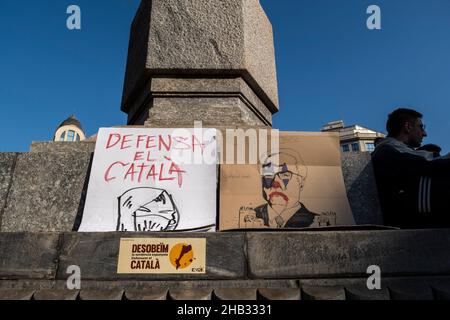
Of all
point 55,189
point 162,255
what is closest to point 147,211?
point 162,255

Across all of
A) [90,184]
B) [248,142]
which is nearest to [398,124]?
[248,142]

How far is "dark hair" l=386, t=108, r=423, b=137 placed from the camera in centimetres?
249

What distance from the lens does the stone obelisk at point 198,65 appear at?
2.69 meters

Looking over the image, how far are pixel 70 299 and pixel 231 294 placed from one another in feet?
2.14

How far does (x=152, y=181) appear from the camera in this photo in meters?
2.00

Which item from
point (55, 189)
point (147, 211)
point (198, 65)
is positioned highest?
point (198, 65)

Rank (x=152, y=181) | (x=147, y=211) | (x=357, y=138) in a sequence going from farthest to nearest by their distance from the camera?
(x=357, y=138), (x=152, y=181), (x=147, y=211)

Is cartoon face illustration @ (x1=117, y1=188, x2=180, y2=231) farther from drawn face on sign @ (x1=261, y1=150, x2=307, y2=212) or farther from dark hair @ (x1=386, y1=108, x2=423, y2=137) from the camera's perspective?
dark hair @ (x1=386, y1=108, x2=423, y2=137)

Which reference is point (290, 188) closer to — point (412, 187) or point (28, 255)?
point (412, 187)

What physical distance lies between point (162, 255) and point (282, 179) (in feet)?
2.61

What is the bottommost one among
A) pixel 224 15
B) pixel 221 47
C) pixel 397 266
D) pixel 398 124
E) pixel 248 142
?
pixel 397 266

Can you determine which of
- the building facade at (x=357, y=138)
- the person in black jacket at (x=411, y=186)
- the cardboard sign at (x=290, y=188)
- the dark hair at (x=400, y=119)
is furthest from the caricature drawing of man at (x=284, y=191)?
the building facade at (x=357, y=138)

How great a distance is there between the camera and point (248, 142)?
85.6 inches
